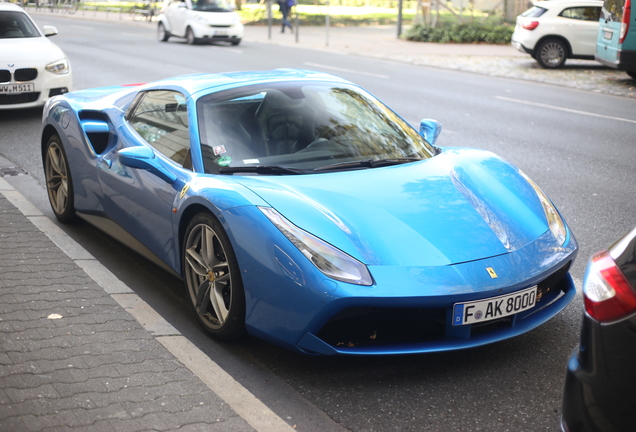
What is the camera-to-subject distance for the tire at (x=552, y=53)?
61.2 feet

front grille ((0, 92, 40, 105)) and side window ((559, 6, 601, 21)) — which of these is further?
side window ((559, 6, 601, 21))

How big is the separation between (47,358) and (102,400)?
537mm

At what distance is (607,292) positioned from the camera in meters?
2.37

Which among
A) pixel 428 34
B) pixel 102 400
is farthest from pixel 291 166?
pixel 428 34

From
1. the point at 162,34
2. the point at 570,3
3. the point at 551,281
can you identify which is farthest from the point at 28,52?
the point at 162,34

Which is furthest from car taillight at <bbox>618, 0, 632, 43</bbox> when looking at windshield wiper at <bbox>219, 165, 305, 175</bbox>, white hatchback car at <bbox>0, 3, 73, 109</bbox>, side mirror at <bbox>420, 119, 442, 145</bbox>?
windshield wiper at <bbox>219, 165, 305, 175</bbox>

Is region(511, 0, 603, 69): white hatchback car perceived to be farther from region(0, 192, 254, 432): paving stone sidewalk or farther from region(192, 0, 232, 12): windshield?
region(0, 192, 254, 432): paving stone sidewalk

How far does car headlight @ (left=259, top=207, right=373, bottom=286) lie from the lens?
11.2ft

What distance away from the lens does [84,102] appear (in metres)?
5.90

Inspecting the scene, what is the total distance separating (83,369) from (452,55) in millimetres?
19943

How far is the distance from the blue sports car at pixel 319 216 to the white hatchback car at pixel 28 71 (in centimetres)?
558

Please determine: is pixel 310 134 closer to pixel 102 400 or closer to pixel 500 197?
pixel 500 197

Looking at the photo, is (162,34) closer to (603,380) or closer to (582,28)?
(582,28)

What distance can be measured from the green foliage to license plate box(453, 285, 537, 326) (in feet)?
79.2
